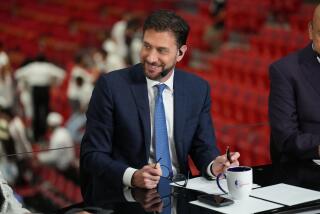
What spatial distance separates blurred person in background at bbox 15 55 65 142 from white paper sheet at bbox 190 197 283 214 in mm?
5007

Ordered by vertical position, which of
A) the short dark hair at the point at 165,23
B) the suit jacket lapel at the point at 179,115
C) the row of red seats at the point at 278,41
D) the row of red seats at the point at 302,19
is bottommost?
the suit jacket lapel at the point at 179,115

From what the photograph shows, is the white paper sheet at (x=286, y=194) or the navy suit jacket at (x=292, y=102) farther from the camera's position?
the navy suit jacket at (x=292, y=102)

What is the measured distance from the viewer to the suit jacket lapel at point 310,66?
9.53 feet

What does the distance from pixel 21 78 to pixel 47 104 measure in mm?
377

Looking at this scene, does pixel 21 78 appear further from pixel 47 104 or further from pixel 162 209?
pixel 162 209

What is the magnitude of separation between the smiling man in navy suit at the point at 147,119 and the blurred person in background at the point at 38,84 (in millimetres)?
4459

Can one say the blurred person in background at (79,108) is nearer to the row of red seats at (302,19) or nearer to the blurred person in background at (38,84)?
the blurred person in background at (38,84)

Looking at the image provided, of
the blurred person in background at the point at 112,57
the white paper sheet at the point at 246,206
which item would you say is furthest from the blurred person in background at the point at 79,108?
the white paper sheet at the point at 246,206

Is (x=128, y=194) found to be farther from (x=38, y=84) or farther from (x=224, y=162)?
(x=38, y=84)

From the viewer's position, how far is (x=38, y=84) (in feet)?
23.1

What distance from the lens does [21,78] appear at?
23.1 feet

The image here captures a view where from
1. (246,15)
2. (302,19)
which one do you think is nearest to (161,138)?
(302,19)

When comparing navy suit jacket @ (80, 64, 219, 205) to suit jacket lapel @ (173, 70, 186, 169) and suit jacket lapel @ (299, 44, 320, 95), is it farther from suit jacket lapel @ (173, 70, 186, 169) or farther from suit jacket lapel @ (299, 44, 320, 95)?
suit jacket lapel @ (299, 44, 320, 95)

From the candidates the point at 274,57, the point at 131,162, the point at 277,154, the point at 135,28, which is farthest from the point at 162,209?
the point at 135,28
